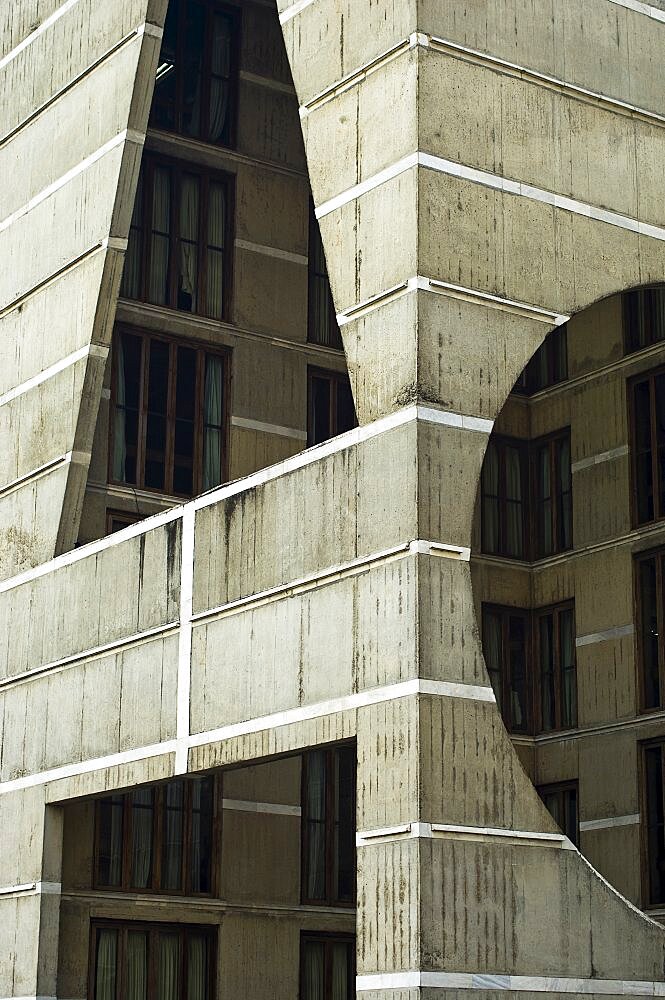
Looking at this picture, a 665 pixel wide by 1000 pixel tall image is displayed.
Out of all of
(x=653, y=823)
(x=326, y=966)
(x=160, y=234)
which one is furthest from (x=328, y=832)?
(x=160, y=234)

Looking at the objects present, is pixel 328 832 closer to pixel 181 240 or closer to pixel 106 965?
pixel 106 965

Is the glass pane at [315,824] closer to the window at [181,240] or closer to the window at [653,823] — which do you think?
the window at [653,823]

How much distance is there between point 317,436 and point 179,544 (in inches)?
349

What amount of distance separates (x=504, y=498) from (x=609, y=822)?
22.7 feet

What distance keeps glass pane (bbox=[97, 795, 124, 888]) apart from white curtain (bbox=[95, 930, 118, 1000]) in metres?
0.84

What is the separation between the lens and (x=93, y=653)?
23.9m

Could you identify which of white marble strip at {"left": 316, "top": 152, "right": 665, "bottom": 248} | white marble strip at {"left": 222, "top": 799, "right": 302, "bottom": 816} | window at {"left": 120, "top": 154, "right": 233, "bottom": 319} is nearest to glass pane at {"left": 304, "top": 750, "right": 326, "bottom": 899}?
white marble strip at {"left": 222, "top": 799, "right": 302, "bottom": 816}

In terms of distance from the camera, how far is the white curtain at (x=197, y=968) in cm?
2797

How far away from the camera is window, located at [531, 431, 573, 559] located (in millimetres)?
33188

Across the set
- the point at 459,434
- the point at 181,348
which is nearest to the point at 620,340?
the point at 181,348

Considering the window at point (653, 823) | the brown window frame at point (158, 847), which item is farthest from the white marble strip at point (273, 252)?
the window at point (653, 823)

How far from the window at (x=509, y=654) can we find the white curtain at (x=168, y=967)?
820 cm

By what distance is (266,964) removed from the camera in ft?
93.6

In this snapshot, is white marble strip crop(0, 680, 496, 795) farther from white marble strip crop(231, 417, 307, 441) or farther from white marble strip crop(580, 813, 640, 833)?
white marble strip crop(580, 813, 640, 833)
